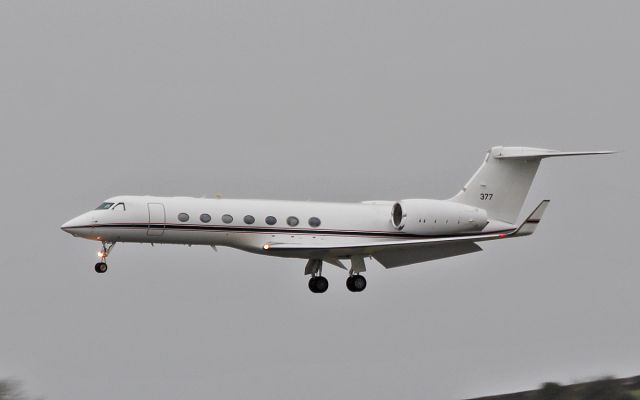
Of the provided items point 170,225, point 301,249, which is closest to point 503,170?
point 301,249

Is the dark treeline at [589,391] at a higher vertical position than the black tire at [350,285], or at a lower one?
lower

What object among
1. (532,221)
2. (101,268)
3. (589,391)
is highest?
(101,268)

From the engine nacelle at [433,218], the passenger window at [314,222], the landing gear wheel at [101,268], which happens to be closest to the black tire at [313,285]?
the passenger window at [314,222]

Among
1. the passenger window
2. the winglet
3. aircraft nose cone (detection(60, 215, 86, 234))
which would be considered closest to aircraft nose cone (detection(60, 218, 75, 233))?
aircraft nose cone (detection(60, 215, 86, 234))

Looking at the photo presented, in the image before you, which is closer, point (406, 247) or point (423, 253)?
point (406, 247)

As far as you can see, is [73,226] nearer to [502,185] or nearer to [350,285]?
[350,285]

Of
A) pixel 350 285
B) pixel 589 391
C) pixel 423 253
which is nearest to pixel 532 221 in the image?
pixel 423 253

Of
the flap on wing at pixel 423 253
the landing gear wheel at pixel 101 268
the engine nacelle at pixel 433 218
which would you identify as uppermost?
the engine nacelle at pixel 433 218

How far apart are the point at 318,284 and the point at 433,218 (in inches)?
167

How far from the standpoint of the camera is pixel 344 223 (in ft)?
139

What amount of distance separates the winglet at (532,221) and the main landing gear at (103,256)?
1258 cm

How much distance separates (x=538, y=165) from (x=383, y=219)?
19.0ft

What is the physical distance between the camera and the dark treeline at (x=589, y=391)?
44281 mm

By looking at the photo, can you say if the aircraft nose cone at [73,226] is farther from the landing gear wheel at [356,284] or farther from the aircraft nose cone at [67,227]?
the landing gear wheel at [356,284]
